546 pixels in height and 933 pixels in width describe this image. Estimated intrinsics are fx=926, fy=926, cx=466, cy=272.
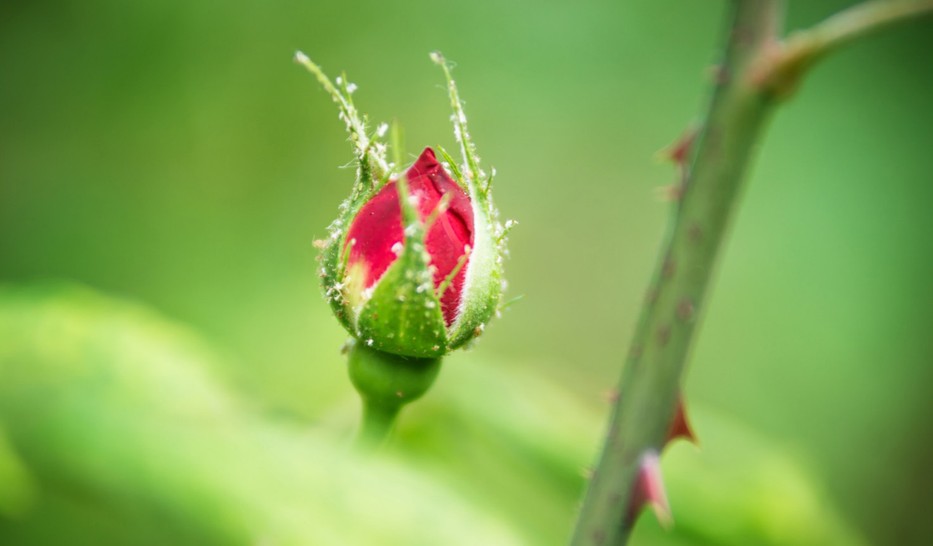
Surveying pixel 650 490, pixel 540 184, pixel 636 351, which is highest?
pixel 540 184

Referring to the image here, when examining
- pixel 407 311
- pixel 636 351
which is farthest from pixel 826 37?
pixel 407 311

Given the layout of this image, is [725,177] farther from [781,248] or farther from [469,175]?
[781,248]

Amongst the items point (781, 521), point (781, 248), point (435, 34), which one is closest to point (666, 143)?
point (781, 248)

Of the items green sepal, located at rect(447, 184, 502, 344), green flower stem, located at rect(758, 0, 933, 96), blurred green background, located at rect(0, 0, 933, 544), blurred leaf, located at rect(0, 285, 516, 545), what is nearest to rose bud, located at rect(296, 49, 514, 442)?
green sepal, located at rect(447, 184, 502, 344)

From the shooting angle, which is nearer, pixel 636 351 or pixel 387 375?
pixel 636 351

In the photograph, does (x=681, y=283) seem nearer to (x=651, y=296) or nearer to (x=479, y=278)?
(x=651, y=296)
